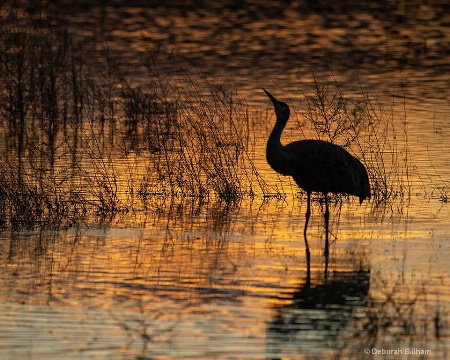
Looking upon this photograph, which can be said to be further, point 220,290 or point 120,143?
point 120,143

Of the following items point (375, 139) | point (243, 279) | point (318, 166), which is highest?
point (318, 166)

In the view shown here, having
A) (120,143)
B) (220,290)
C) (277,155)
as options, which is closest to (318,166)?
(277,155)

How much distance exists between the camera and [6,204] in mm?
15531

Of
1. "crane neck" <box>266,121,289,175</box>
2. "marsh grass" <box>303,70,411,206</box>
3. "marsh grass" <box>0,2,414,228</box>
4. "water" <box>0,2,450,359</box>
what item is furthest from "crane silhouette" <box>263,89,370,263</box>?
"marsh grass" <box>0,2,414,228</box>

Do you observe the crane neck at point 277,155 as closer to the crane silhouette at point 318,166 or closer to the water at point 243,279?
the crane silhouette at point 318,166

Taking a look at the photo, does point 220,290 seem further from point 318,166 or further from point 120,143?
point 120,143

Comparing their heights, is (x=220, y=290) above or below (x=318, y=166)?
below

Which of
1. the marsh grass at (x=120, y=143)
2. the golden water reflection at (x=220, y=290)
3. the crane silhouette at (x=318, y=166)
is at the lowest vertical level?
the marsh grass at (x=120, y=143)

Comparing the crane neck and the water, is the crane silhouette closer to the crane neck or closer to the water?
the crane neck

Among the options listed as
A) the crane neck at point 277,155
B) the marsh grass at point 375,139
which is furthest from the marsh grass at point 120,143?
the crane neck at point 277,155

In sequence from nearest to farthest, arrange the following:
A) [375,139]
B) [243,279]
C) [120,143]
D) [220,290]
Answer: [220,290] → [243,279] → [375,139] → [120,143]

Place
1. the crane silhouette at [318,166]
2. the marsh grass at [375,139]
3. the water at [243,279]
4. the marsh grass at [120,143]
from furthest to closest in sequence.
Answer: the marsh grass at [375,139], the marsh grass at [120,143], the crane silhouette at [318,166], the water at [243,279]

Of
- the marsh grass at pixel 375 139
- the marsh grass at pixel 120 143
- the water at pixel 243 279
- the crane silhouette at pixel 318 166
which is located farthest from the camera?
the marsh grass at pixel 375 139

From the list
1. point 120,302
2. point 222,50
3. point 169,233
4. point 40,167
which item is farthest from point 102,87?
point 120,302
